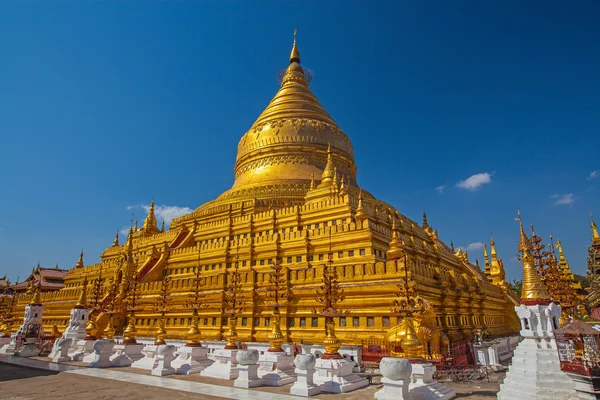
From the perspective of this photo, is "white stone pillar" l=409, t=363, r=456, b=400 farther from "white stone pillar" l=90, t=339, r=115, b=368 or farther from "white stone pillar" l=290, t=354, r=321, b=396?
"white stone pillar" l=90, t=339, r=115, b=368

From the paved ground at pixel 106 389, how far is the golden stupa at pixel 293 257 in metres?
6.01

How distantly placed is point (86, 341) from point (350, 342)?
13813mm

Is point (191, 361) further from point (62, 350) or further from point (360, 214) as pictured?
point (360, 214)

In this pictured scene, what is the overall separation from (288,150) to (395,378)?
102ft

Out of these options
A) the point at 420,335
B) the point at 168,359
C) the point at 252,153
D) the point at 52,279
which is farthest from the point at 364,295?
the point at 52,279

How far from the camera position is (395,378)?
9.45 meters

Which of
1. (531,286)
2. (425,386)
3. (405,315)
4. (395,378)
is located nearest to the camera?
(395,378)

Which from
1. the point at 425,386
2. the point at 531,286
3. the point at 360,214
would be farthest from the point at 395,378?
the point at 360,214

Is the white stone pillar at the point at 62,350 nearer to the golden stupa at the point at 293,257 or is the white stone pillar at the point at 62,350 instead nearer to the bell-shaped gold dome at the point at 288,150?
the golden stupa at the point at 293,257

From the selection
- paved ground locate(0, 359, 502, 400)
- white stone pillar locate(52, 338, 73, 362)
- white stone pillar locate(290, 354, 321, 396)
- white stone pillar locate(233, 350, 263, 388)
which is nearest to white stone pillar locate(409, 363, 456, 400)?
paved ground locate(0, 359, 502, 400)

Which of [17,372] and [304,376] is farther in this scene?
[17,372]

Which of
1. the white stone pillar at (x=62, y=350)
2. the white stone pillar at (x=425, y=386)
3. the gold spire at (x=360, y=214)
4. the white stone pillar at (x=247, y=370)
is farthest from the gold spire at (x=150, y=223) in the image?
the white stone pillar at (x=425, y=386)

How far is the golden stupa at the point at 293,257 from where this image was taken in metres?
20.1

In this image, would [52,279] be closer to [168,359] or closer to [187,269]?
[187,269]
